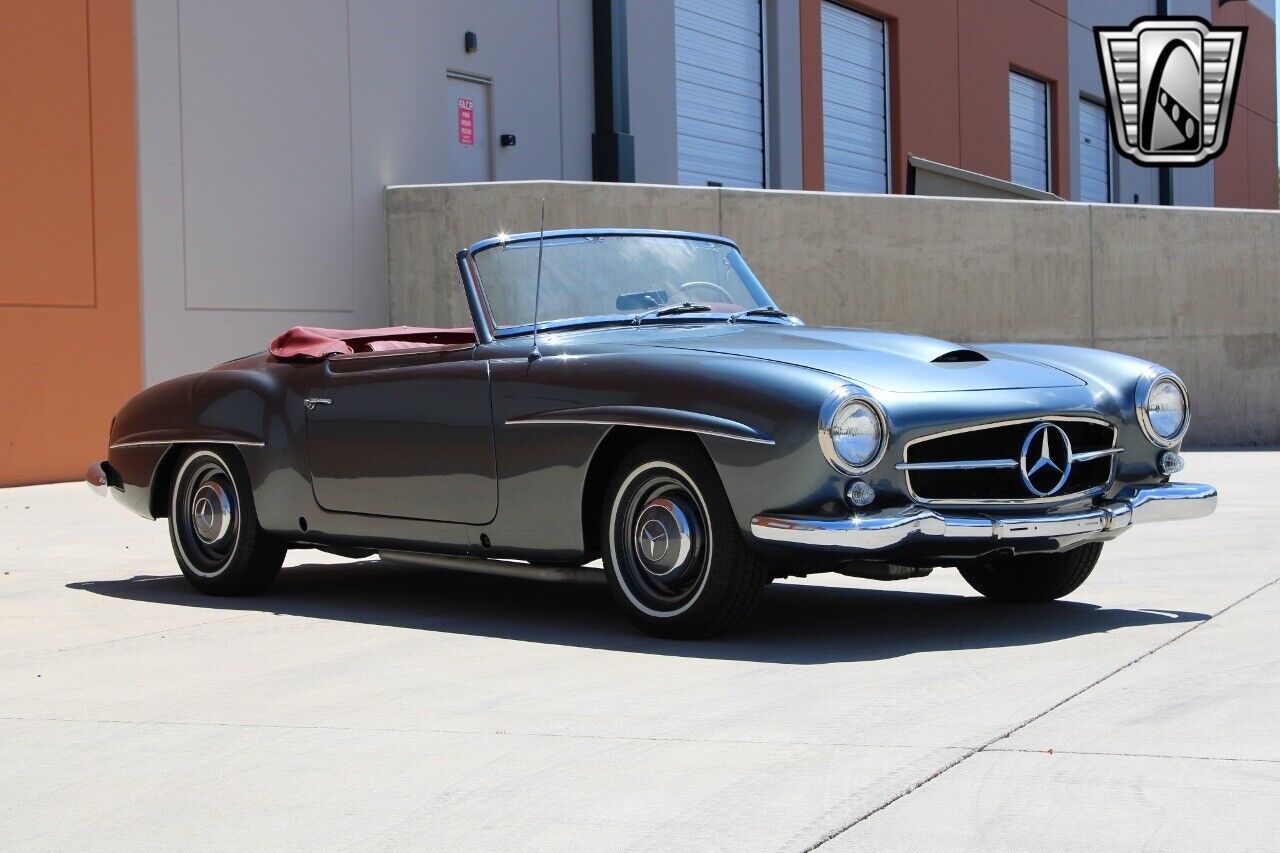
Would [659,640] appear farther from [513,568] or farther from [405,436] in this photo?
[405,436]

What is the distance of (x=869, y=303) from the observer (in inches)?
609

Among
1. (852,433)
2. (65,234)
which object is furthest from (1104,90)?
(852,433)

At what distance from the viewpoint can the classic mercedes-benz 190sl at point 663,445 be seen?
16.5 ft

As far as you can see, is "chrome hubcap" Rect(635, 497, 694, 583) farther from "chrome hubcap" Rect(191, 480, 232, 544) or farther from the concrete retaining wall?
the concrete retaining wall

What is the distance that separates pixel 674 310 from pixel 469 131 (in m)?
10.2

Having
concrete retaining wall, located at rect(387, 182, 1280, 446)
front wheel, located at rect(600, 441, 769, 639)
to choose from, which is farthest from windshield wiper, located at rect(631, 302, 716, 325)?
concrete retaining wall, located at rect(387, 182, 1280, 446)

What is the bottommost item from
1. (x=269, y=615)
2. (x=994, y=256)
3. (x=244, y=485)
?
(x=269, y=615)

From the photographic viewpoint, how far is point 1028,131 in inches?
1073

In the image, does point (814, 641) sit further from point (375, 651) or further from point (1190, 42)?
→ point (1190, 42)

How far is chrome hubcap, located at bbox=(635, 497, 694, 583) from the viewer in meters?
5.23

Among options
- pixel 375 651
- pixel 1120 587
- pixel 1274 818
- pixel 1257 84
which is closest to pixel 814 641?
pixel 375 651

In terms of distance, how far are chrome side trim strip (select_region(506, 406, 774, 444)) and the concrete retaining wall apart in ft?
29.7

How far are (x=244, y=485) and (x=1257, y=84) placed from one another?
37.2 metres

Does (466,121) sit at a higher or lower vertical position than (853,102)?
lower
